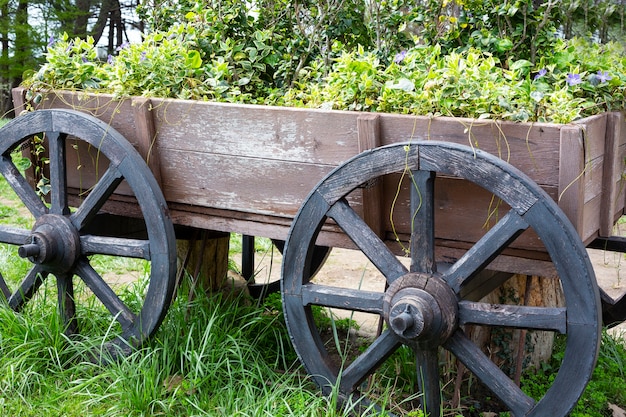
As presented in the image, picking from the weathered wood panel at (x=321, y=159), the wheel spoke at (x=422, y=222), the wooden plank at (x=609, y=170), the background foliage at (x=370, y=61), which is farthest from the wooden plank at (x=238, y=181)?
the wooden plank at (x=609, y=170)

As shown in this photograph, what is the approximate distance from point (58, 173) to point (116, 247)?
1.28ft

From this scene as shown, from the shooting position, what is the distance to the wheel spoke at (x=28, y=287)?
2934mm

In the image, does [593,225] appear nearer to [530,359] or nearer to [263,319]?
[530,359]

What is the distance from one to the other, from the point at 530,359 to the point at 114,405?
1.75 metres

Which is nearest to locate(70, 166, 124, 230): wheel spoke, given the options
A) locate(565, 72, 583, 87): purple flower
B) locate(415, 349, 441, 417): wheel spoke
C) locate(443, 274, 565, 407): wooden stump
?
locate(415, 349, 441, 417): wheel spoke

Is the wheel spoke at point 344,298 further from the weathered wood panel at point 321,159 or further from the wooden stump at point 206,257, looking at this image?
the wooden stump at point 206,257

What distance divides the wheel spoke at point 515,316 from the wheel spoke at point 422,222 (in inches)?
6.5

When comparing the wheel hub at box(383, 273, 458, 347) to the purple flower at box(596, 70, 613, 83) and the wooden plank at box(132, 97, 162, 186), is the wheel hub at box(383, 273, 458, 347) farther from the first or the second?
the wooden plank at box(132, 97, 162, 186)

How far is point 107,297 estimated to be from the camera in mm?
2789

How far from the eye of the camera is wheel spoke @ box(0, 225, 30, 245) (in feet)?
9.64

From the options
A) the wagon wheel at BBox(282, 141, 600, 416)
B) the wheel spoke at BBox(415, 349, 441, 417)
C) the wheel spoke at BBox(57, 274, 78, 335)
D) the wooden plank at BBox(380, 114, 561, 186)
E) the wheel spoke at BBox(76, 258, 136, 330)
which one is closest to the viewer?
the wagon wheel at BBox(282, 141, 600, 416)

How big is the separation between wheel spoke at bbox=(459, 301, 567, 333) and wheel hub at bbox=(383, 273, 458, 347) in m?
0.04

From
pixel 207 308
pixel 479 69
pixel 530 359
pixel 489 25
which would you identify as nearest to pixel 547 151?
pixel 479 69

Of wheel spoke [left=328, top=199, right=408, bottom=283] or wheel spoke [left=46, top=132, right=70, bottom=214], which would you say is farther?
wheel spoke [left=46, top=132, right=70, bottom=214]
